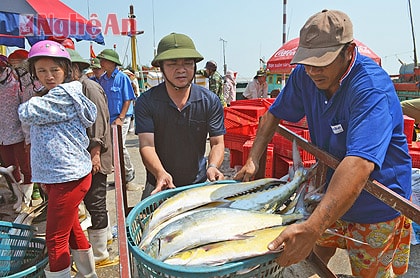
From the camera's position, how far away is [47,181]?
2303 mm

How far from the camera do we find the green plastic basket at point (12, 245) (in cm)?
219

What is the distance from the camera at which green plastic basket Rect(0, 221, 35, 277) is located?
219 centimetres

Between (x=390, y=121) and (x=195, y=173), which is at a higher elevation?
(x=390, y=121)

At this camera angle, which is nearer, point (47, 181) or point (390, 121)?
point (390, 121)

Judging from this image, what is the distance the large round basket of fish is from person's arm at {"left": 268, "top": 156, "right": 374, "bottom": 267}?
0.07 meters

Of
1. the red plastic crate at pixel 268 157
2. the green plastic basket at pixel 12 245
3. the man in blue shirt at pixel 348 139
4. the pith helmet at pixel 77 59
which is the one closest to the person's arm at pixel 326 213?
the man in blue shirt at pixel 348 139

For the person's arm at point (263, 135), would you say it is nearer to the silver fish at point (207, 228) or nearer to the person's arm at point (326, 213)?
the silver fish at point (207, 228)

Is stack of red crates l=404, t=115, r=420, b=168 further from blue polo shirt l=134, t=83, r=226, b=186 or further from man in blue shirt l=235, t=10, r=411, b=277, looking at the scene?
blue polo shirt l=134, t=83, r=226, b=186

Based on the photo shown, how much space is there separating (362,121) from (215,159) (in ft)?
3.98

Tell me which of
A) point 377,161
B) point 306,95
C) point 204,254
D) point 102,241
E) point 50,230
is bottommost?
point 102,241

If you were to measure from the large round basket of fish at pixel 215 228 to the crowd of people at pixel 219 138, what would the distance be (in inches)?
5.4

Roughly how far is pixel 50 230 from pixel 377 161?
2118 mm

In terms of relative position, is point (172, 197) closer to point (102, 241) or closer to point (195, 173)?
point (195, 173)

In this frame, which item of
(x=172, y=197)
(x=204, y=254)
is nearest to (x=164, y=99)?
(x=172, y=197)
